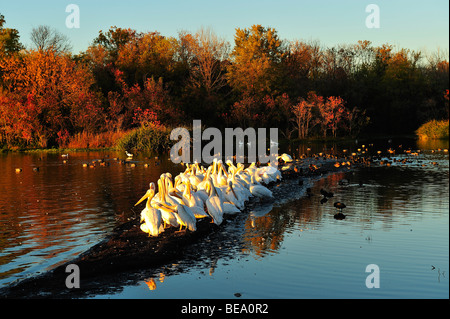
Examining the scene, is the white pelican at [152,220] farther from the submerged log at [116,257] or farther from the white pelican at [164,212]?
the white pelican at [164,212]

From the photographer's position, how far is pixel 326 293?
27.9ft

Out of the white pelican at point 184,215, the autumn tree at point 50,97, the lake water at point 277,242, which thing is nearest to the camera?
the lake water at point 277,242

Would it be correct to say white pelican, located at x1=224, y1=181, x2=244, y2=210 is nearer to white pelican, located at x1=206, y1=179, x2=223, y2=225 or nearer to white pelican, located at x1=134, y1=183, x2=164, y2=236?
white pelican, located at x1=206, y1=179, x2=223, y2=225

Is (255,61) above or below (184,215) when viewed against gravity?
above

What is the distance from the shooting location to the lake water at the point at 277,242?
28.9ft

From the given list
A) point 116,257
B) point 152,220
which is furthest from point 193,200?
point 116,257

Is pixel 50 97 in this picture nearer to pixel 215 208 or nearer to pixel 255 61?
pixel 255 61

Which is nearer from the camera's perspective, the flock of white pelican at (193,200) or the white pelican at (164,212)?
the flock of white pelican at (193,200)

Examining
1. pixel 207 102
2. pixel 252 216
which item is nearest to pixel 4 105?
pixel 207 102

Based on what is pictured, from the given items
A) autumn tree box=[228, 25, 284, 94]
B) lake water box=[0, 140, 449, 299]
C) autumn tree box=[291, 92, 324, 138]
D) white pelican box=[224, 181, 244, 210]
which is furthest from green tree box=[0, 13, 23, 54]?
white pelican box=[224, 181, 244, 210]

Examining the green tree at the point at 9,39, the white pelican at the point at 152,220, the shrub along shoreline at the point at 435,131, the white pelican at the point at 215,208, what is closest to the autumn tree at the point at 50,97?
the green tree at the point at 9,39

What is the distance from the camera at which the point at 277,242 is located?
1180 cm

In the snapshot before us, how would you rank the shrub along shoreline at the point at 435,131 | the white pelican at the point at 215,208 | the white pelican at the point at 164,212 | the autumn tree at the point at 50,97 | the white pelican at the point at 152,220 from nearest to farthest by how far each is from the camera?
the white pelican at the point at 152,220 → the white pelican at the point at 164,212 → the white pelican at the point at 215,208 → the autumn tree at the point at 50,97 → the shrub along shoreline at the point at 435,131

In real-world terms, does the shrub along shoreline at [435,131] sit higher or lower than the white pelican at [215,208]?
higher
